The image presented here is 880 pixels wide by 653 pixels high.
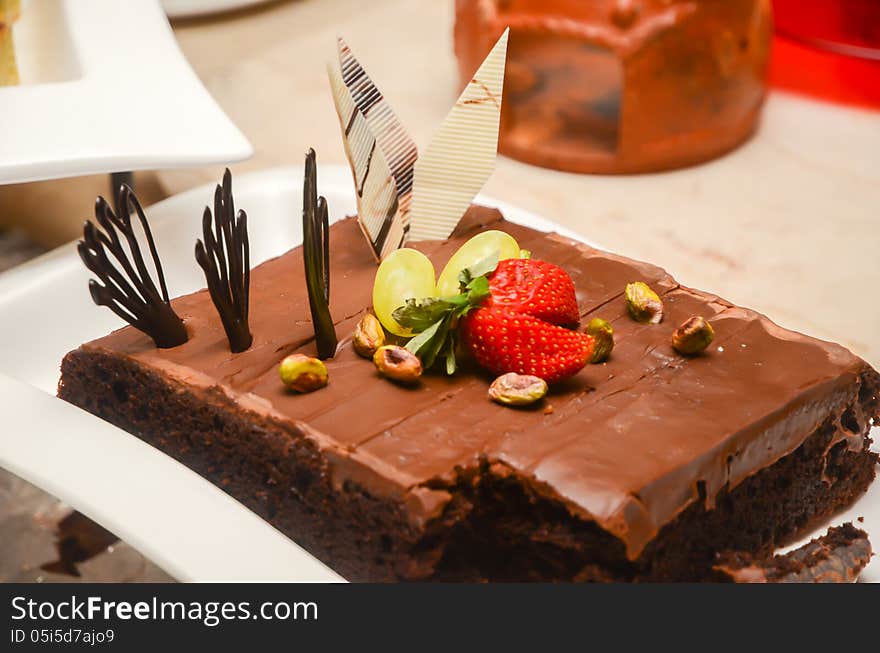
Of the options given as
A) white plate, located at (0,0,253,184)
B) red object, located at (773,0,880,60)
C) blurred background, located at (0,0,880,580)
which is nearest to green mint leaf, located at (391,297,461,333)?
white plate, located at (0,0,253,184)

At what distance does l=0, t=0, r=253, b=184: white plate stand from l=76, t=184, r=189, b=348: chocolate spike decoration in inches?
16.0

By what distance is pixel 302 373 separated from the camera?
1.40m

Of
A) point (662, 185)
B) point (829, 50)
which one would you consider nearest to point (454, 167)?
point (662, 185)

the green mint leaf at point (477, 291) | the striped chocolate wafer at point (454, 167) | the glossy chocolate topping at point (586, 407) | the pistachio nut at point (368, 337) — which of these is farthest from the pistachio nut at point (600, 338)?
the striped chocolate wafer at point (454, 167)

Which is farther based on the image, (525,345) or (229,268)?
(229,268)

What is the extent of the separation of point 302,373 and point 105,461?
26 centimetres

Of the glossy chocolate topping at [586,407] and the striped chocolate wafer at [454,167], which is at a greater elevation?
the striped chocolate wafer at [454,167]

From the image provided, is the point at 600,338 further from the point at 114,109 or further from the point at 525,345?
the point at 114,109

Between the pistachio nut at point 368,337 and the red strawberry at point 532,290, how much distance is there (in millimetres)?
158

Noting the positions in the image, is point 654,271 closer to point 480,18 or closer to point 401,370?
point 401,370

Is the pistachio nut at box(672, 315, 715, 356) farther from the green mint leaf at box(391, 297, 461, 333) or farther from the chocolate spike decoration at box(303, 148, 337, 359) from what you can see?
the chocolate spike decoration at box(303, 148, 337, 359)

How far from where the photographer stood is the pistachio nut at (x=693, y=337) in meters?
1.46

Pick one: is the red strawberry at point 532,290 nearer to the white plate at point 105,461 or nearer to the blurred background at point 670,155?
the white plate at point 105,461

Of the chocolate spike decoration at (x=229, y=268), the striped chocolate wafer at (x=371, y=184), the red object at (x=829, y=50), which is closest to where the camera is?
the chocolate spike decoration at (x=229, y=268)
